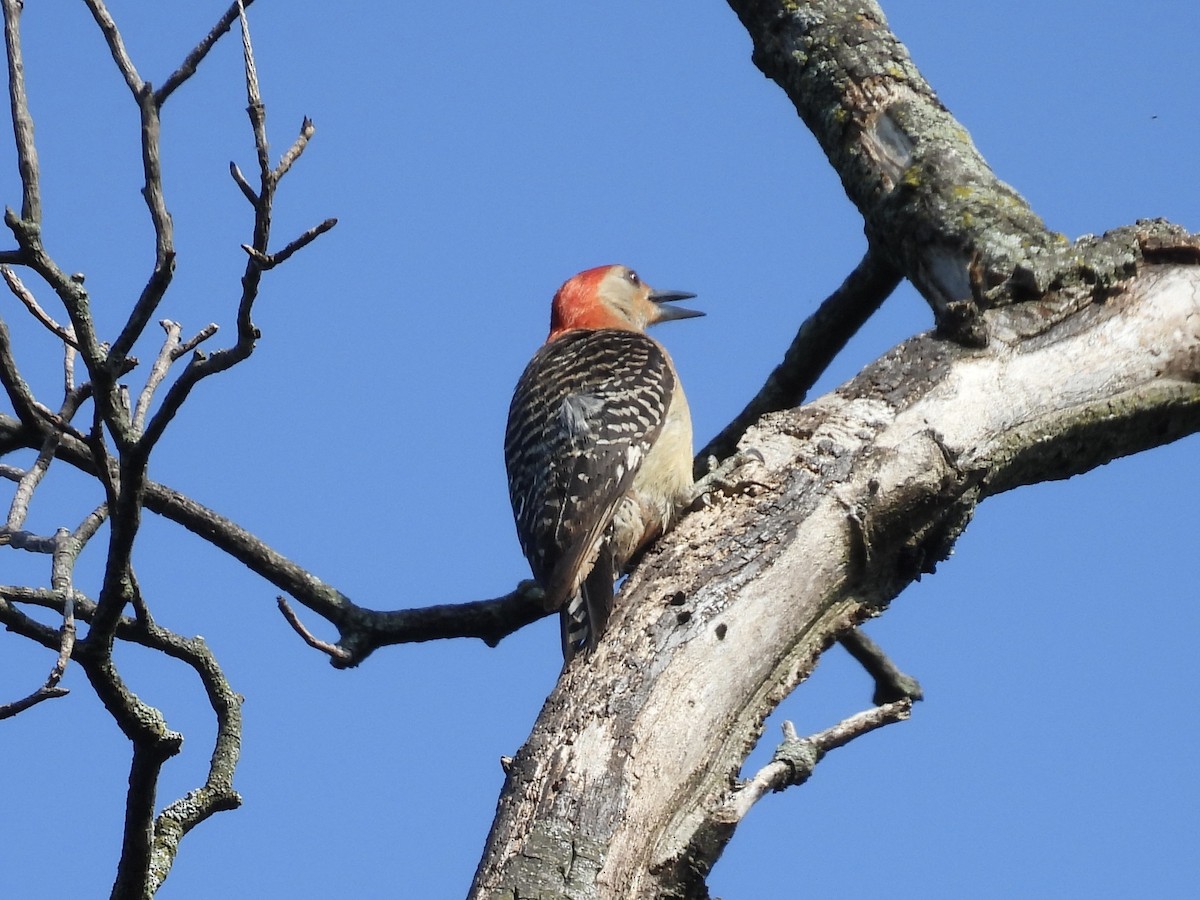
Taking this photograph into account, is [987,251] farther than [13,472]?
Yes

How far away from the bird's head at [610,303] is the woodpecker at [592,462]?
3.37 feet

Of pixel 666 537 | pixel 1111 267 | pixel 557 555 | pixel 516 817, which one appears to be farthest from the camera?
pixel 557 555

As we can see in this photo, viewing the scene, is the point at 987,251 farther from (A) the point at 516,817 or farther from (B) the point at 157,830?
(B) the point at 157,830

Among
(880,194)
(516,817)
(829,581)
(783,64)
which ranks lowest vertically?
(516,817)

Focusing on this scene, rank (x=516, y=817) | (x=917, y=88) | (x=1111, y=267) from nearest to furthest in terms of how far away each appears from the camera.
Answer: (x=516, y=817) < (x=1111, y=267) < (x=917, y=88)

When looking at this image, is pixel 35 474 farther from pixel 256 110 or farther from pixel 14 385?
pixel 256 110

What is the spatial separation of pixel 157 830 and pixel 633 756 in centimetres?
130

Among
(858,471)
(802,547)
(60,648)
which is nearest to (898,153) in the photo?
(858,471)

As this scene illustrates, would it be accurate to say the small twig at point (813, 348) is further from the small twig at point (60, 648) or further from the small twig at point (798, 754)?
the small twig at point (60, 648)

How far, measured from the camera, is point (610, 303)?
8586 millimetres

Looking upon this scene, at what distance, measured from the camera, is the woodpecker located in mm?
5031

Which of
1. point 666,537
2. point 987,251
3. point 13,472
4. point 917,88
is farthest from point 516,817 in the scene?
point 917,88

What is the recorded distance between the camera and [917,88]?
5785 millimetres

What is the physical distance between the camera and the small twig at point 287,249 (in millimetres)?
2979
